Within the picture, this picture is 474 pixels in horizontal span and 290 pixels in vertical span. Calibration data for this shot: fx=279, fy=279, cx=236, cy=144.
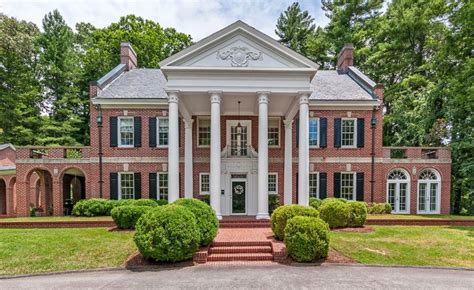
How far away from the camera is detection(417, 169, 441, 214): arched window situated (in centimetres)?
1766

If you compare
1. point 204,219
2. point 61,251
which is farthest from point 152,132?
point 204,219

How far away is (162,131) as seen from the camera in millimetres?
17438

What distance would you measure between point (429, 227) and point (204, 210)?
10.7 metres

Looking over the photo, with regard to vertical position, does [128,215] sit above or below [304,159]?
below

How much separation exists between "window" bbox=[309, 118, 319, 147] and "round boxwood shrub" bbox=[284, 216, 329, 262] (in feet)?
31.0

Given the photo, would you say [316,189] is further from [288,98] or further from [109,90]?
[109,90]

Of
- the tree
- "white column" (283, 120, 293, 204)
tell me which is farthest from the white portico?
the tree

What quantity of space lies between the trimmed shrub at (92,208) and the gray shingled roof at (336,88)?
1378 centimetres

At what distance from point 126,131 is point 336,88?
549 inches

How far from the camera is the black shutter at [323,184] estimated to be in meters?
17.3

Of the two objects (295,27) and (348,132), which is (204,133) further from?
(295,27)

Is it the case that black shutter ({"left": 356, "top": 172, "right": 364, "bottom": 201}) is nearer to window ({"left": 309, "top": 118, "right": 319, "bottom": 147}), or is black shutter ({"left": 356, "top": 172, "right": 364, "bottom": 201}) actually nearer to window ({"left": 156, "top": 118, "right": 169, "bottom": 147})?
window ({"left": 309, "top": 118, "right": 319, "bottom": 147})

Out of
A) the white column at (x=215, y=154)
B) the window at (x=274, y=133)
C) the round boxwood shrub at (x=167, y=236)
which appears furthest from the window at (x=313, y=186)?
the round boxwood shrub at (x=167, y=236)

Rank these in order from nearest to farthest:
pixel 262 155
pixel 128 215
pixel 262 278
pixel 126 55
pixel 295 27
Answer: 1. pixel 262 278
2. pixel 128 215
3. pixel 262 155
4. pixel 126 55
5. pixel 295 27
